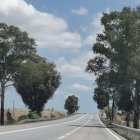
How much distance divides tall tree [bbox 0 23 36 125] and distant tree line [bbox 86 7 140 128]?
415 inches

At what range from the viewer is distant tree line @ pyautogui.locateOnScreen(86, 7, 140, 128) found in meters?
63.7

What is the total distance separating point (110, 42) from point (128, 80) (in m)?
5.53

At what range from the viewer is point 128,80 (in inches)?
2534

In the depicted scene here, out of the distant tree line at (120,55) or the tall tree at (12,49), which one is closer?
the distant tree line at (120,55)

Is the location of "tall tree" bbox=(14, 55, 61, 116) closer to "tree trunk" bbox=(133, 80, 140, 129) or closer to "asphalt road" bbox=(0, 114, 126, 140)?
"tree trunk" bbox=(133, 80, 140, 129)

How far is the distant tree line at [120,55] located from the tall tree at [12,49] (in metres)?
10.5

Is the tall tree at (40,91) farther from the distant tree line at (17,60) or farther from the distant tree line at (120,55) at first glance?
the distant tree line at (120,55)

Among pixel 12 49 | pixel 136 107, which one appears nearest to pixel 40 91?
pixel 12 49


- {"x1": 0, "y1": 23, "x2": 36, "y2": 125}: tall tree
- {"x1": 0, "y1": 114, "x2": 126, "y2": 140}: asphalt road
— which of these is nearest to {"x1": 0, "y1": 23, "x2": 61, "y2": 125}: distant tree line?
{"x1": 0, "y1": 23, "x2": 36, "y2": 125}: tall tree

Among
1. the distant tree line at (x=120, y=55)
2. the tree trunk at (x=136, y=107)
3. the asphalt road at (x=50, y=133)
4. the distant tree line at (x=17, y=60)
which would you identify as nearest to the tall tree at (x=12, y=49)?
the distant tree line at (x=17, y=60)

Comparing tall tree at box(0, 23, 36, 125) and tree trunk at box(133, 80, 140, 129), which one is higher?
tall tree at box(0, 23, 36, 125)

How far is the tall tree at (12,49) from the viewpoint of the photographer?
7419cm

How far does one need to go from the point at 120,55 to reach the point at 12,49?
1740 cm

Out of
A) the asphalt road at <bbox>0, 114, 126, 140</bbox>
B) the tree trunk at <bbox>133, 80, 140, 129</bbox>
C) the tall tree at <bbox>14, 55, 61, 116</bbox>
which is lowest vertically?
the asphalt road at <bbox>0, 114, 126, 140</bbox>
